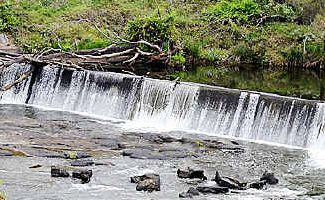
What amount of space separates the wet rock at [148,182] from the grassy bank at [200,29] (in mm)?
13085

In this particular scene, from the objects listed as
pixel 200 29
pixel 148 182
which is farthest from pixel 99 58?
pixel 148 182

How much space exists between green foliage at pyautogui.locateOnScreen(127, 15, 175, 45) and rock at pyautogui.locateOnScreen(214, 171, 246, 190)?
14.8 m

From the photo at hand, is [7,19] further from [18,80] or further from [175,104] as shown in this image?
[175,104]

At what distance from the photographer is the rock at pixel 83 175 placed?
15711 millimetres

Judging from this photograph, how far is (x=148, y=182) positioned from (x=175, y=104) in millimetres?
7977

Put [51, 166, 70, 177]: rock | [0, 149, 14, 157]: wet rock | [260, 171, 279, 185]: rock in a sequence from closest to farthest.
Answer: [260, 171, 279, 185]: rock
[51, 166, 70, 177]: rock
[0, 149, 14, 157]: wet rock

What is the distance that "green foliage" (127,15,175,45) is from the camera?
30.0 meters

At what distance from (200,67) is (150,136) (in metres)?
11.0

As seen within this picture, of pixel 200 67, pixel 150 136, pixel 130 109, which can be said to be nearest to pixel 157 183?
pixel 150 136

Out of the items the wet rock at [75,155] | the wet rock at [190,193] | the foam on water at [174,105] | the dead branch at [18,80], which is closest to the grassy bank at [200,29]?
the dead branch at [18,80]

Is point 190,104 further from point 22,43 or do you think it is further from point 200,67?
point 22,43

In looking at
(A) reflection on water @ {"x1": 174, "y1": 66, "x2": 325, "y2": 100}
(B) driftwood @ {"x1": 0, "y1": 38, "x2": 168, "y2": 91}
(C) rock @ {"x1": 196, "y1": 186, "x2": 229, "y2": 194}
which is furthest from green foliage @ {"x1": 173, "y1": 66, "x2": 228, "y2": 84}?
(C) rock @ {"x1": 196, "y1": 186, "x2": 229, "y2": 194}

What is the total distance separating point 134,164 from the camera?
17.4 metres

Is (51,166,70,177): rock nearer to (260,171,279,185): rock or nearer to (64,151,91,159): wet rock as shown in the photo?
(64,151,91,159): wet rock
